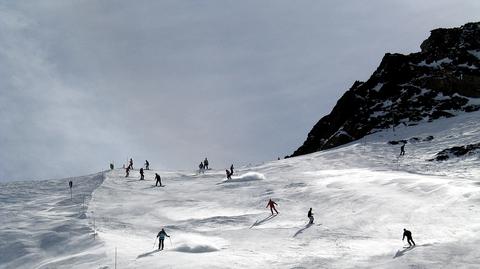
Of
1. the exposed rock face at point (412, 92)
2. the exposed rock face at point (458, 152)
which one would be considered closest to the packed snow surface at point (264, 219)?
the exposed rock face at point (458, 152)

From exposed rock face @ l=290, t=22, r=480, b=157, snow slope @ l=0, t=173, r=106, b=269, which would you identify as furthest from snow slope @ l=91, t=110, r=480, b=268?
exposed rock face @ l=290, t=22, r=480, b=157

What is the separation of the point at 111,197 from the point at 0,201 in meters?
9.56

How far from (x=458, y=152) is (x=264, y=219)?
27543mm

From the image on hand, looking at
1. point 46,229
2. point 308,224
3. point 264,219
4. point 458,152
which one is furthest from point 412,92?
point 46,229

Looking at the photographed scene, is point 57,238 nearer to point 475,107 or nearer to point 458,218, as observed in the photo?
point 458,218

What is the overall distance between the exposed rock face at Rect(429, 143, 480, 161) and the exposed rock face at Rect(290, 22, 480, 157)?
20073 mm

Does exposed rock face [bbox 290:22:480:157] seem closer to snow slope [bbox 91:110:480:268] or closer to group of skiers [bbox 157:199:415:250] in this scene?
snow slope [bbox 91:110:480:268]

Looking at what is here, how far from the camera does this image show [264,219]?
36.9 m

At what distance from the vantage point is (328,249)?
1099 inches

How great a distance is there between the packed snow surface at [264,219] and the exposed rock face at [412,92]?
20064 mm

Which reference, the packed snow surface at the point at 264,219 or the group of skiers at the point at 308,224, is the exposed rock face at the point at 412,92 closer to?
the packed snow surface at the point at 264,219

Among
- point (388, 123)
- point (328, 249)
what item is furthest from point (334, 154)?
point (328, 249)

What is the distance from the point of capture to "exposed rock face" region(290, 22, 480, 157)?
7919cm

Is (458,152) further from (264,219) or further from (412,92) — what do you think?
(412,92)
